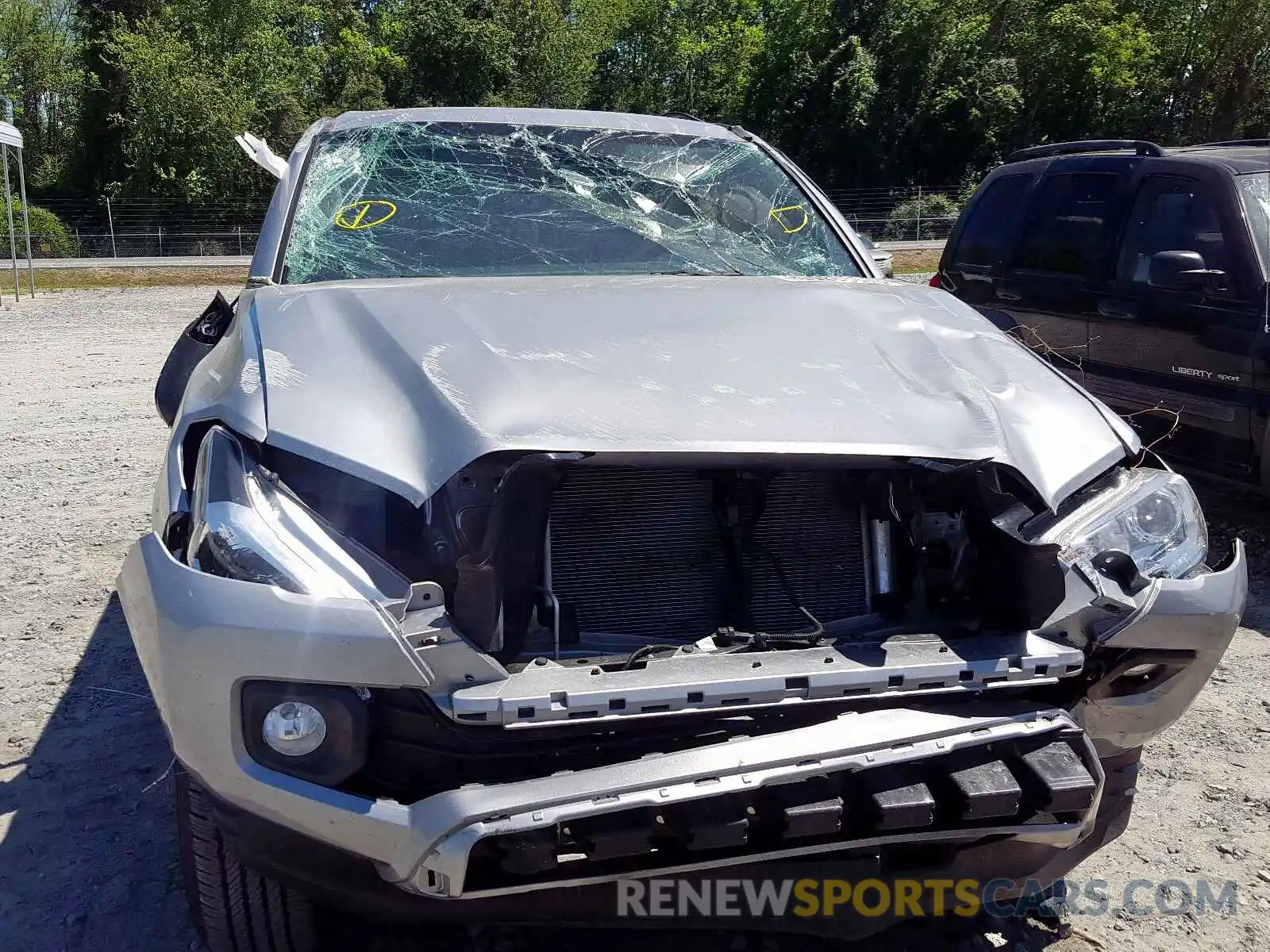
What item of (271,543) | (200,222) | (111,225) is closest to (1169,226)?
(271,543)

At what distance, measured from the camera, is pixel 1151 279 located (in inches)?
223

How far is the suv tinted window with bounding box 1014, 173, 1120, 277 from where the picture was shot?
6172mm

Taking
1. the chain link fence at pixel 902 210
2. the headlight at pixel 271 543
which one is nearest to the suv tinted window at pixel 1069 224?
the headlight at pixel 271 543

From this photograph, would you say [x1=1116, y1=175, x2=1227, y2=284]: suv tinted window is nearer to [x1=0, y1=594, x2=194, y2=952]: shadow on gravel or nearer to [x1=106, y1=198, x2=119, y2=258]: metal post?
[x1=0, y1=594, x2=194, y2=952]: shadow on gravel

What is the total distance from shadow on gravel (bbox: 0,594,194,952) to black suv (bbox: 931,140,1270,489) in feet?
14.4

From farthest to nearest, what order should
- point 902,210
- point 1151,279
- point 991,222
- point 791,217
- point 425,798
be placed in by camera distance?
point 902,210
point 991,222
point 1151,279
point 791,217
point 425,798

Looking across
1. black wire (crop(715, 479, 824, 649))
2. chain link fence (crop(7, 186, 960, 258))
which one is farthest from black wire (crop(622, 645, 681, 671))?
chain link fence (crop(7, 186, 960, 258))

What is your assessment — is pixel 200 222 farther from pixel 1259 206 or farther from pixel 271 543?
pixel 271 543

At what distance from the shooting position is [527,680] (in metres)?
2.02

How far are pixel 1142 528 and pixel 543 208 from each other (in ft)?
7.04

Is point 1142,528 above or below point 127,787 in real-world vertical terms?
above

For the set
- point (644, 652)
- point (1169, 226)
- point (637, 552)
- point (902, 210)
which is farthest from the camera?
point (902, 210)

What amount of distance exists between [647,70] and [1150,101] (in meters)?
20.4

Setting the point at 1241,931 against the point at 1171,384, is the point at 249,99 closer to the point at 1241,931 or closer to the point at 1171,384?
the point at 1171,384
